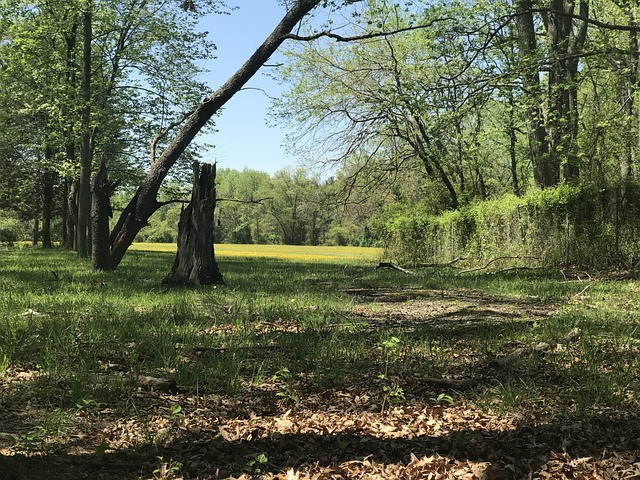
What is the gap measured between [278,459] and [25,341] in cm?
332

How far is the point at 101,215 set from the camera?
1209 cm

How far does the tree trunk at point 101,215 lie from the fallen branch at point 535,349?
33.6ft

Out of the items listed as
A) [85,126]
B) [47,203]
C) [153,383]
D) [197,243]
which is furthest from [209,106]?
[47,203]

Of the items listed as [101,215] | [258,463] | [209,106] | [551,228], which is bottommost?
[258,463]

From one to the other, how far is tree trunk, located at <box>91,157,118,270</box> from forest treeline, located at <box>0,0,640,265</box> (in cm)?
39

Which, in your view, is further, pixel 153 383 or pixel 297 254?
pixel 297 254

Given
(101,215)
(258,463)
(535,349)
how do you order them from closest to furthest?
1. (258,463)
2. (535,349)
3. (101,215)

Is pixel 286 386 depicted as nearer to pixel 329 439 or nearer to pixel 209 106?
pixel 329 439

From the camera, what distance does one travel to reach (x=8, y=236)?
43.0 metres

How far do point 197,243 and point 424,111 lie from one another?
7.64 meters

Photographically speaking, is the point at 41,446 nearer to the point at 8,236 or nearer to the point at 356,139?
the point at 356,139

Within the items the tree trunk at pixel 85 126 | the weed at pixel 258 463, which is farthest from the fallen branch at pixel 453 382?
the tree trunk at pixel 85 126

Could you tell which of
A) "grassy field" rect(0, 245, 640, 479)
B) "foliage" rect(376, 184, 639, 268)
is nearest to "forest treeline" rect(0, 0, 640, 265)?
"foliage" rect(376, 184, 639, 268)

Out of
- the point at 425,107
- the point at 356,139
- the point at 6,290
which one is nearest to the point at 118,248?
the point at 6,290
